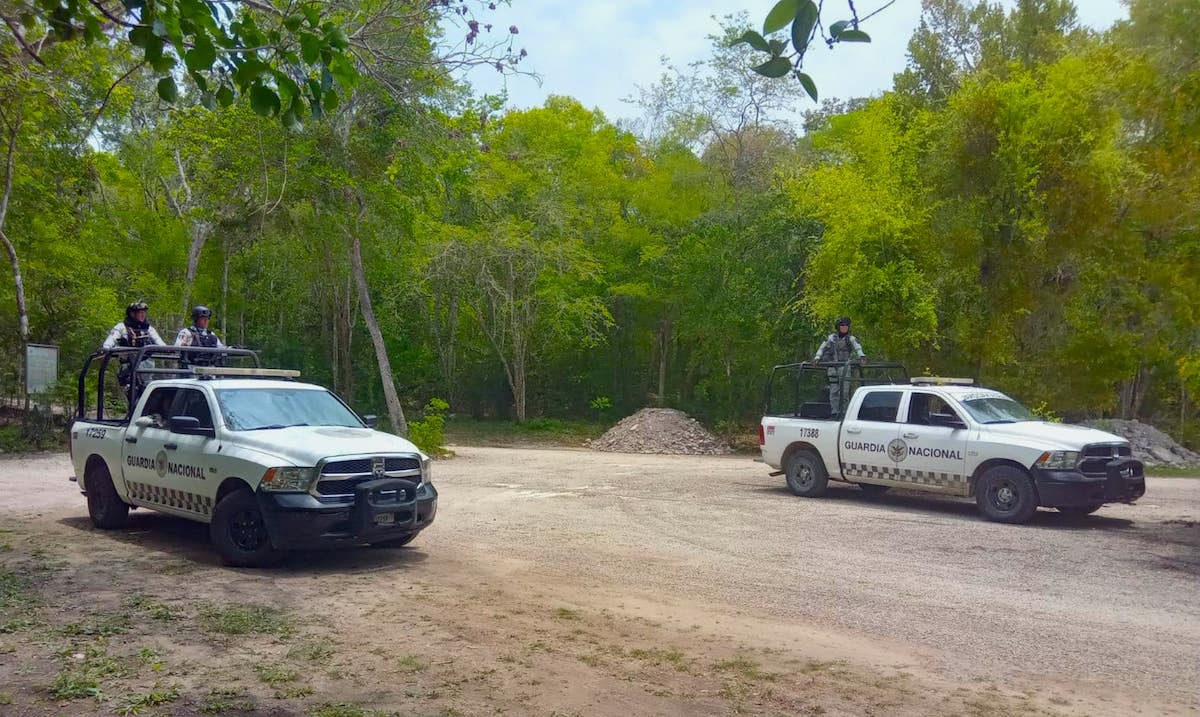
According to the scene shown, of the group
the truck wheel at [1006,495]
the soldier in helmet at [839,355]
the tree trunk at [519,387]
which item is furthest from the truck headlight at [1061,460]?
the tree trunk at [519,387]

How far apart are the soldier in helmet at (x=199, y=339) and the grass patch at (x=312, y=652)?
21.0 feet

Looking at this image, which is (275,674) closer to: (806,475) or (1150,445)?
(806,475)

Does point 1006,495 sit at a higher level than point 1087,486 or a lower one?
lower

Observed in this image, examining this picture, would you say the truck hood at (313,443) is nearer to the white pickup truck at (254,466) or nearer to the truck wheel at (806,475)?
the white pickup truck at (254,466)

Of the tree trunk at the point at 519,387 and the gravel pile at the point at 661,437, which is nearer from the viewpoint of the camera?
the gravel pile at the point at 661,437

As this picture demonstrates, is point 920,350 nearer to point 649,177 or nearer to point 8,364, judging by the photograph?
point 649,177

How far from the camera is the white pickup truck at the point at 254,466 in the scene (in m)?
8.53

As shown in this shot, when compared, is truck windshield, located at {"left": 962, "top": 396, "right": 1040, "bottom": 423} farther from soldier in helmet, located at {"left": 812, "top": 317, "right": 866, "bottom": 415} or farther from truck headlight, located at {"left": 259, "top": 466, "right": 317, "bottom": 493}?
truck headlight, located at {"left": 259, "top": 466, "right": 317, "bottom": 493}

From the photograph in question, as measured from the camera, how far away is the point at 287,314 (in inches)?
1505

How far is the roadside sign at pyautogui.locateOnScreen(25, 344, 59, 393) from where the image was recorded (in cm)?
2066

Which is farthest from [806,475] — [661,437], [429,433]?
[661,437]

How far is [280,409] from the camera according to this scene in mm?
9820

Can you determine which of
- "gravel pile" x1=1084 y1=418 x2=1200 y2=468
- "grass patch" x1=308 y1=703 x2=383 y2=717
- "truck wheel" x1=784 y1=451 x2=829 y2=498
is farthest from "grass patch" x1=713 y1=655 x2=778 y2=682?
"gravel pile" x1=1084 y1=418 x2=1200 y2=468

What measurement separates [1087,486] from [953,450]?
5.61 feet
